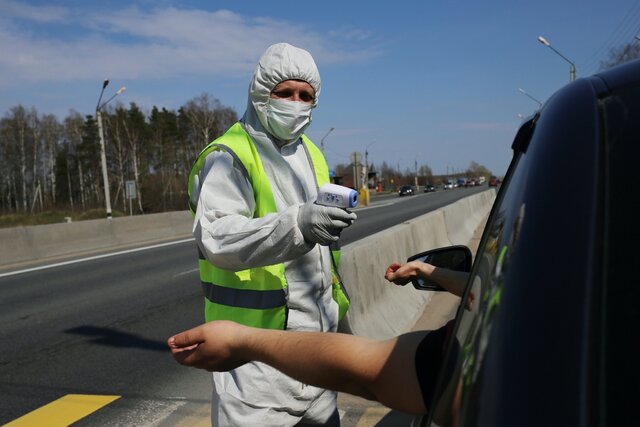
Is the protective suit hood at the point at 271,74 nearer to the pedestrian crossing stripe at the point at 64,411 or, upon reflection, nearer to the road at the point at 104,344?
the road at the point at 104,344

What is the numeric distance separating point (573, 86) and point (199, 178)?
144 cm

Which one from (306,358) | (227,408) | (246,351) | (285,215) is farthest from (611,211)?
(227,408)

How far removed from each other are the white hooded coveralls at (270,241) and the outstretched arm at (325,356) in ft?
1.85

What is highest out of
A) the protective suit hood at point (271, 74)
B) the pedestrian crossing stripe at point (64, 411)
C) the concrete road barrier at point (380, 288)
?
the protective suit hood at point (271, 74)

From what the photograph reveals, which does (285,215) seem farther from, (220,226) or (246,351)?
(246,351)

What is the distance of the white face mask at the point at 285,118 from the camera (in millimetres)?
2416

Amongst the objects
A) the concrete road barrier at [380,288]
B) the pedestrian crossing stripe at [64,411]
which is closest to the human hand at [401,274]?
the concrete road barrier at [380,288]

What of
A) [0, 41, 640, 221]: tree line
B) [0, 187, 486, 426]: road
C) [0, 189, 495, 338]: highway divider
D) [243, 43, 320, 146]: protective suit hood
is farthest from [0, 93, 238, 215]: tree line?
[243, 43, 320, 146]: protective suit hood

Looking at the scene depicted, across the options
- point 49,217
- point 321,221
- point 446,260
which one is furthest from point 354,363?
point 49,217

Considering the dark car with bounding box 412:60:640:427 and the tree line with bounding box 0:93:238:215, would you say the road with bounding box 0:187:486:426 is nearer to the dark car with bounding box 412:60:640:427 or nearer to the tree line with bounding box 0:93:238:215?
the dark car with bounding box 412:60:640:427

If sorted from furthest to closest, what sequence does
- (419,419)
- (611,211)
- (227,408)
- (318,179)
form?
(318,179), (227,408), (419,419), (611,211)

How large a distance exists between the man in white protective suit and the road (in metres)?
1.82

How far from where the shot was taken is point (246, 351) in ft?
4.64

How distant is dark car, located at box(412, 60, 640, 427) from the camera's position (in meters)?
0.75
